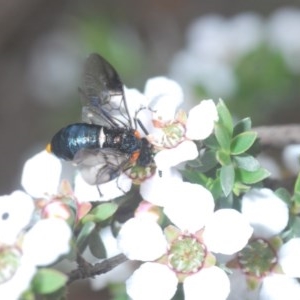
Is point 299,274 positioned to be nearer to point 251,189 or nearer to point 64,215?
point 251,189

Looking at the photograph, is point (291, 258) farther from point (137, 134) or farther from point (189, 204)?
point (137, 134)

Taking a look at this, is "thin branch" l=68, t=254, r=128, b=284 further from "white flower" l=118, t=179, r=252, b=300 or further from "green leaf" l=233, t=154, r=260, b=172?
"green leaf" l=233, t=154, r=260, b=172

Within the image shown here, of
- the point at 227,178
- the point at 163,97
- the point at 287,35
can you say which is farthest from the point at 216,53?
the point at 227,178

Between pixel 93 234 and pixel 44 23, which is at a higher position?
pixel 44 23

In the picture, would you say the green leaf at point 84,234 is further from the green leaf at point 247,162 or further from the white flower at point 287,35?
the white flower at point 287,35

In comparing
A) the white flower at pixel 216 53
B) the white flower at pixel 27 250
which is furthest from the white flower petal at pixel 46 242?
the white flower at pixel 216 53

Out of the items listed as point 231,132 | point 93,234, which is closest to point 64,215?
point 93,234

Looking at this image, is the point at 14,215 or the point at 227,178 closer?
the point at 14,215
